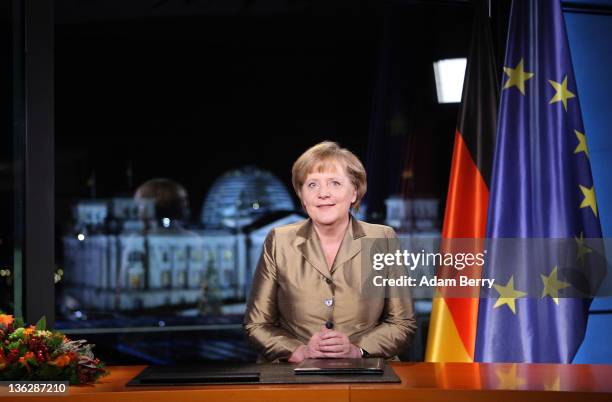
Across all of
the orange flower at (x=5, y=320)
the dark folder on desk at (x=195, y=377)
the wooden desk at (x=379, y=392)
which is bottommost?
the wooden desk at (x=379, y=392)

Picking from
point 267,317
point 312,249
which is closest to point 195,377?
point 267,317

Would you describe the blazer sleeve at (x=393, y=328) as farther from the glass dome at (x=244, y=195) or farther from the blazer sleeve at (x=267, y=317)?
the glass dome at (x=244, y=195)

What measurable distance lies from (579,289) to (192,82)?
Result: 16.9 m

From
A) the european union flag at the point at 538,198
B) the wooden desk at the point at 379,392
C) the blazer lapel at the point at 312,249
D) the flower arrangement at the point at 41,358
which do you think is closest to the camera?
the wooden desk at the point at 379,392

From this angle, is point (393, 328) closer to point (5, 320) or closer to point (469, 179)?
point (469, 179)

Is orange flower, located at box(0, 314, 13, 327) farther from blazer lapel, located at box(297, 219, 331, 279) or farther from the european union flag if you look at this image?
the european union flag

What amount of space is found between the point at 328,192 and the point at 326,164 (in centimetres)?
10

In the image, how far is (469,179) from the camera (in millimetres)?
3514

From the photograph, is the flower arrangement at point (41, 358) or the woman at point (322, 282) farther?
the woman at point (322, 282)

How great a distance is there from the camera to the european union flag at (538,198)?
10.5 feet

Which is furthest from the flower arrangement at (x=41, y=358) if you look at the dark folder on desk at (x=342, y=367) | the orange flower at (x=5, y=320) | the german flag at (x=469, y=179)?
the german flag at (x=469, y=179)

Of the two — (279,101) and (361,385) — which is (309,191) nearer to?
(361,385)

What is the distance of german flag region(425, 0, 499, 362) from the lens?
11.2 feet

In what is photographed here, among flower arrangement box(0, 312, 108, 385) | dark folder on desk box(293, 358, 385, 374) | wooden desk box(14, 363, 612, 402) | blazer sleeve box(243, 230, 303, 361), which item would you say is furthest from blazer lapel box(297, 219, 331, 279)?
flower arrangement box(0, 312, 108, 385)
